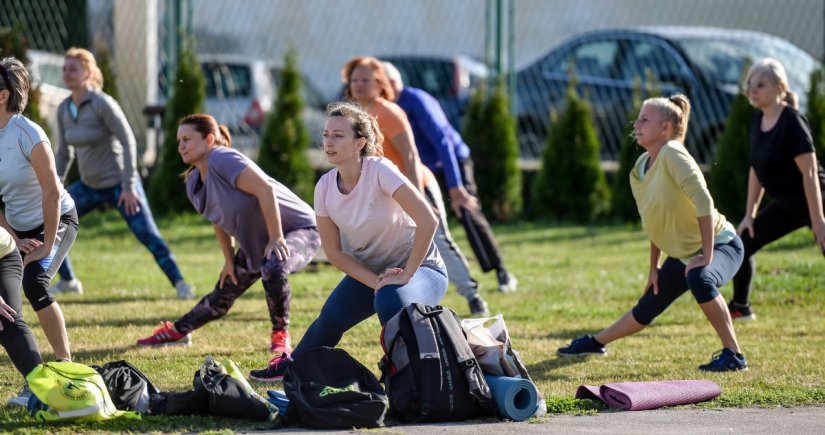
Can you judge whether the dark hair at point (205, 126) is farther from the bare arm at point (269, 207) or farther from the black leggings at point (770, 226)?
the black leggings at point (770, 226)

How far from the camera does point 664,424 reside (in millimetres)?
5086

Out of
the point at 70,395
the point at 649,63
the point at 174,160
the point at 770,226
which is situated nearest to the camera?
the point at 70,395

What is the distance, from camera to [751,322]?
807 cm

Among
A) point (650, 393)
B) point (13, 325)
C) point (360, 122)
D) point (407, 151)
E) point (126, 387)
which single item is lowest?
point (650, 393)

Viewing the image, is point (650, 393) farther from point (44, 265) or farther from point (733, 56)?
point (733, 56)

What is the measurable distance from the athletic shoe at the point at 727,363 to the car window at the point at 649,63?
8.00m

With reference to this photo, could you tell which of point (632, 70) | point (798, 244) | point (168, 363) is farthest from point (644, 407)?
point (632, 70)

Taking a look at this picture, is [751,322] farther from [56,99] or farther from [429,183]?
[56,99]

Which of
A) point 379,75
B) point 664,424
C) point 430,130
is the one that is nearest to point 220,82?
point 430,130

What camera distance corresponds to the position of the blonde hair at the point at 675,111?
626 centimetres

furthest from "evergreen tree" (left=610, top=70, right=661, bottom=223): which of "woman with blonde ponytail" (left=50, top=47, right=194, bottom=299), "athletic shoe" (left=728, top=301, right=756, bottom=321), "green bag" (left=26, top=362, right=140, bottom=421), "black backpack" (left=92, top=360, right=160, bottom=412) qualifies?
"green bag" (left=26, top=362, right=140, bottom=421)

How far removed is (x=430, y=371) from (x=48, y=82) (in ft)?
37.8

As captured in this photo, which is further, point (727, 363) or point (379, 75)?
point (379, 75)

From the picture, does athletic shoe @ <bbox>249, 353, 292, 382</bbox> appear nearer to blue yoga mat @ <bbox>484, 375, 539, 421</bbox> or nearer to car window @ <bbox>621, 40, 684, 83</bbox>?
blue yoga mat @ <bbox>484, 375, 539, 421</bbox>
